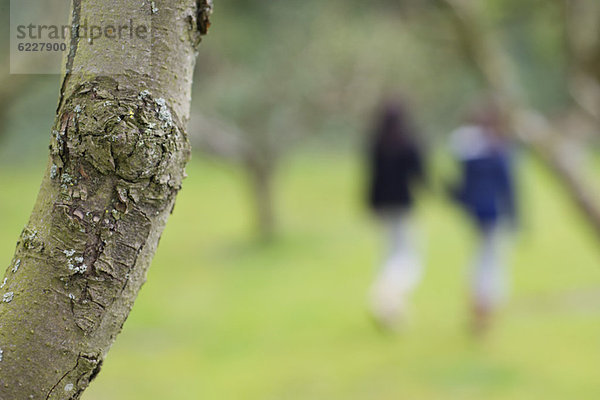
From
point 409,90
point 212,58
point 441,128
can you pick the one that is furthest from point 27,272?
point 441,128

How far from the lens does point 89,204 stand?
1138 mm

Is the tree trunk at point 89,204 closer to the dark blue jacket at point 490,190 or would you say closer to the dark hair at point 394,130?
the dark blue jacket at point 490,190

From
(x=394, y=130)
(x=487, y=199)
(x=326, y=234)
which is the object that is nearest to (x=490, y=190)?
(x=487, y=199)

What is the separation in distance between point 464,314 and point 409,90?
898 cm

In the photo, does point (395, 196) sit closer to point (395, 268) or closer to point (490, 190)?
point (395, 268)

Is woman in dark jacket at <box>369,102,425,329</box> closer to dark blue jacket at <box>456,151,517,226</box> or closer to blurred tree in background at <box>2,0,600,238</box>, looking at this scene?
dark blue jacket at <box>456,151,517,226</box>

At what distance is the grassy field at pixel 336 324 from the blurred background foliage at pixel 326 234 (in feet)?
0.08

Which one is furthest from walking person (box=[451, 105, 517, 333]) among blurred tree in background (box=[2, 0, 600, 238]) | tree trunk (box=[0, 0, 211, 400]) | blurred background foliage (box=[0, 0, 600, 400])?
tree trunk (box=[0, 0, 211, 400])

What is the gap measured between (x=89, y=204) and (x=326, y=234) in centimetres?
961

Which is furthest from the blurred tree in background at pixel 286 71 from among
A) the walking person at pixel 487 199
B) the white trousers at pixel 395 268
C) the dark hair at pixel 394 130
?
the white trousers at pixel 395 268

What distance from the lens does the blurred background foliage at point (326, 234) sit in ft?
15.9

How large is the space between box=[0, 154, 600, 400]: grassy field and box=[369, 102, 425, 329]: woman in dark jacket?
35 cm

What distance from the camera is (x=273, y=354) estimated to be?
585cm

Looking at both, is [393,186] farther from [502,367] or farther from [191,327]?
[191,327]
